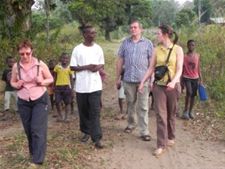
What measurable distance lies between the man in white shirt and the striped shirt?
0.67 meters

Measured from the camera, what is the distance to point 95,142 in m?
7.48

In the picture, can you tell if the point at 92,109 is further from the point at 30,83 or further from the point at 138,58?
the point at 30,83

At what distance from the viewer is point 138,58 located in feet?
25.3

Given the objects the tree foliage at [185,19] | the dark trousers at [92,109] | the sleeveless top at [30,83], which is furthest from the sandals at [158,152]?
the tree foliage at [185,19]

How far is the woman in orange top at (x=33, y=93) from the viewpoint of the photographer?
6.27 meters

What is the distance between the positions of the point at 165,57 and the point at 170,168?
1611mm

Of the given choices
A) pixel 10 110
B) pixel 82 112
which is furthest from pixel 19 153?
pixel 10 110

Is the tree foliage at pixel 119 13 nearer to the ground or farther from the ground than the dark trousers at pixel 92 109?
farther from the ground

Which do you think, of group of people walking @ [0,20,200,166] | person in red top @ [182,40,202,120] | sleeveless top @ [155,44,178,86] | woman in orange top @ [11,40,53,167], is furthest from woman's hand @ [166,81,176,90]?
person in red top @ [182,40,202,120]

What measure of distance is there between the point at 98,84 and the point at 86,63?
37cm

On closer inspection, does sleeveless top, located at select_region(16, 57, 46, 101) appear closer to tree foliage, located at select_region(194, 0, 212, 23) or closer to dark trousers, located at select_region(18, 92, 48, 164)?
dark trousers, located at select_region(18, 92, 48, 164)

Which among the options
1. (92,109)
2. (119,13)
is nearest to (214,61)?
(92,109)

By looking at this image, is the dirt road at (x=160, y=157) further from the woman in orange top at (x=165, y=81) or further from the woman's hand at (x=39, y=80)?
the woman's hand at (x=39, y=80)

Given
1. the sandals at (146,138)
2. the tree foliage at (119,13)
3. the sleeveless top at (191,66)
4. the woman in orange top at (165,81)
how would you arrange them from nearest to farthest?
the woman in orange top at (165,81) → the sandals at (146,138) → the sleeveless top at (191,66) → the tree foliage at (119,13)
